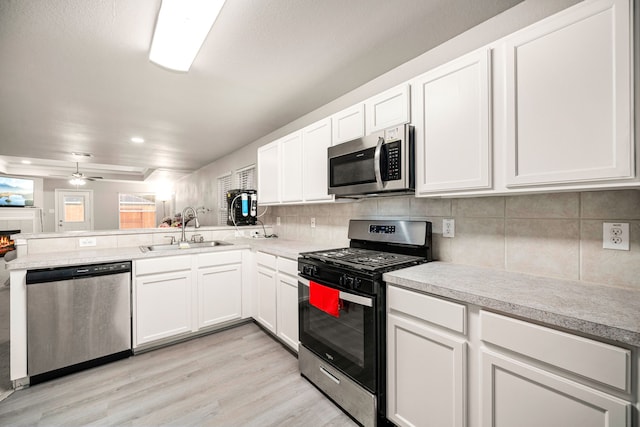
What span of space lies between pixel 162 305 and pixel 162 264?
0.37 m

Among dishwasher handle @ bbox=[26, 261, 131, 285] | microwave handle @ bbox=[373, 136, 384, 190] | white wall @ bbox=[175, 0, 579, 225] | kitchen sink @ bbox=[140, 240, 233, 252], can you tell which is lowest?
dishwasher handle @ bbox=[26, 261, 131, 285]

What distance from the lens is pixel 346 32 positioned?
5.68 feet

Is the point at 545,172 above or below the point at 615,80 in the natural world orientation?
below

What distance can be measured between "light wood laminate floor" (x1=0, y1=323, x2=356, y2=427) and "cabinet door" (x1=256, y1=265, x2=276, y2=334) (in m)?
0.28

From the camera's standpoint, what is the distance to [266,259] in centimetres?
264

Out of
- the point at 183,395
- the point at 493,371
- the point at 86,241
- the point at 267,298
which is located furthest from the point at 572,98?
the point at 86,241

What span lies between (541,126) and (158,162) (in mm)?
6710

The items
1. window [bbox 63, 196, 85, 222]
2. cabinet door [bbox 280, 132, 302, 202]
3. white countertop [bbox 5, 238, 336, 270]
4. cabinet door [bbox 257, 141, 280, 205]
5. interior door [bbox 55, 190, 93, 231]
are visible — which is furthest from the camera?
window [bbox 63, 196, 85, 222]

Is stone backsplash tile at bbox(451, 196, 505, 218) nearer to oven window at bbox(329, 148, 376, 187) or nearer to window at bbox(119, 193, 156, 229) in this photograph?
oven window at bbox(329, 148, 376, 187)

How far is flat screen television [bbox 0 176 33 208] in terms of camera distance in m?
5.99

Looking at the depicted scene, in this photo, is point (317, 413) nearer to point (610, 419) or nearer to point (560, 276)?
point (610, 419)

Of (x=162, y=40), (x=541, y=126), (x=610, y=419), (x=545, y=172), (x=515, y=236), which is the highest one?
(x=162, y=40)

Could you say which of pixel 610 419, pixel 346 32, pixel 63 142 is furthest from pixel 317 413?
pixel 63 142

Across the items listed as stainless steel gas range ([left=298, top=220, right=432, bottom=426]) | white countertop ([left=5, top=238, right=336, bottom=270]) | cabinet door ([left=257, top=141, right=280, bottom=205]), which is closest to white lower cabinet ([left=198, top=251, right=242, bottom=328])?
white countertop ([left=5, top=238, right=336, bottom=270])
